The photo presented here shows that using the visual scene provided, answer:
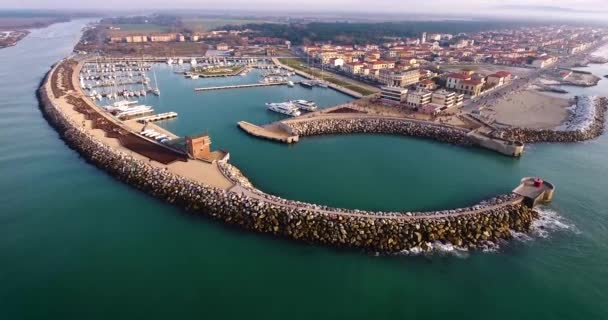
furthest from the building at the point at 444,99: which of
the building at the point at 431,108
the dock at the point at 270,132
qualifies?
the dock at the point at 270,132

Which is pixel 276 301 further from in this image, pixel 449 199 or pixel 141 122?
pixel 141 122

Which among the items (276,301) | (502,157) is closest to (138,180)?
(276,301)

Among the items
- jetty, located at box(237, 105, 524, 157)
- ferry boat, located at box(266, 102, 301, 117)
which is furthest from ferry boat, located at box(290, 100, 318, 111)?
jetty, located at box(237, 105, 524, 157)

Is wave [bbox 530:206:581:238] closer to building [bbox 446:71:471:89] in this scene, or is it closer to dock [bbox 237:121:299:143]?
dock [bbox 237:121:299:143]

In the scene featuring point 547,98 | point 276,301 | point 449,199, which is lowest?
point 276,301

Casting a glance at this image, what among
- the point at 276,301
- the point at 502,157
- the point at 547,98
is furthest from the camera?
→ the point at 547,98

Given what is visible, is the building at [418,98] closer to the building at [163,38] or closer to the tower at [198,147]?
the tower at [198,147]
